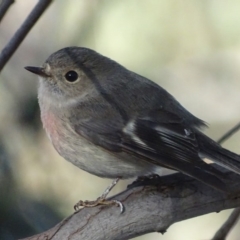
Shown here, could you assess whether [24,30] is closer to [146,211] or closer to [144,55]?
[146,211]

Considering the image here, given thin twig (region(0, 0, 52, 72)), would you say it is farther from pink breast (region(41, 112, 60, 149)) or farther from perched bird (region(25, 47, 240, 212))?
pink breast (region(41, 112, 60, 149))

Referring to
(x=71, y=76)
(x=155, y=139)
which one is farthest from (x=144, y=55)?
(x=155, y=139)

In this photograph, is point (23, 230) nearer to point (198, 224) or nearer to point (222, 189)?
point (222, 189)

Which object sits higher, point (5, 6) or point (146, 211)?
point (5, 6)

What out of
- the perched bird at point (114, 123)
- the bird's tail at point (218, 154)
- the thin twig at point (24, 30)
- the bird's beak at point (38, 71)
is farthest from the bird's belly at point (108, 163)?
the thin twig at point (24, 30)

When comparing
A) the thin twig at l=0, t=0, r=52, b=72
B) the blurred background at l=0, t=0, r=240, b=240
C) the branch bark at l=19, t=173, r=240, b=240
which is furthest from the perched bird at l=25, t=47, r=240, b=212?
the thin twig at l=0, t=0, r=52, b=72

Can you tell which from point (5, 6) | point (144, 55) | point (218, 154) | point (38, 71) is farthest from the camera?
point (144, 55)
